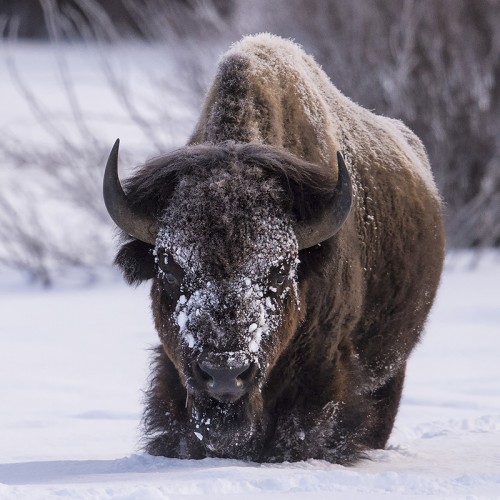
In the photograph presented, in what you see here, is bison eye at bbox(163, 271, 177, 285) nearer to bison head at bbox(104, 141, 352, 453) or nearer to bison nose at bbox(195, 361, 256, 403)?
bison head at bbox(104, 141, 352, 453)

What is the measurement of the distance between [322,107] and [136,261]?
4.40 ft

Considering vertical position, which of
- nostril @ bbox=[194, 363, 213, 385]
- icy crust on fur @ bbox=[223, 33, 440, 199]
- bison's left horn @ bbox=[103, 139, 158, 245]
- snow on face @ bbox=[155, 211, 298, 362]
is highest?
icy crust on fur @ bbox=[223, 33, 440, 199]

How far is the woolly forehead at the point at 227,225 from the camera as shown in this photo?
4535mm

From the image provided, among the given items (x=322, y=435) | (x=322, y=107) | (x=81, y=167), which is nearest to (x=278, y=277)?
(x=322, y=435)

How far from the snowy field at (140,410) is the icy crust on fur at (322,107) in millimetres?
1452

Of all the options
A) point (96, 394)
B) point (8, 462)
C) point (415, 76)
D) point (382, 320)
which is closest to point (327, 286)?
point (382, 320)

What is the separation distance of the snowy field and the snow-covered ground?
10 mm

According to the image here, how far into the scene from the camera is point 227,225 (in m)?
4.54

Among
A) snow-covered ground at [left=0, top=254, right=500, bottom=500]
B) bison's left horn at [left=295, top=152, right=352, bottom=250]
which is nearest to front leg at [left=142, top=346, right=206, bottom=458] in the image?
snow-covered ground at [left=0, top=254, right=500, bottom=500]

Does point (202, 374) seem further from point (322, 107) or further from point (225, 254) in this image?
point (322, 107)

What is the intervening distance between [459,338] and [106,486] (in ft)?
21.7

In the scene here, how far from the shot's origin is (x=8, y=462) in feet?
16.7

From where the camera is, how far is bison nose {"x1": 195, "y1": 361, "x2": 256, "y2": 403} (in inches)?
171

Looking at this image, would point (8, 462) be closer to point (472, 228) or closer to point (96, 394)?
point (96, 394)
